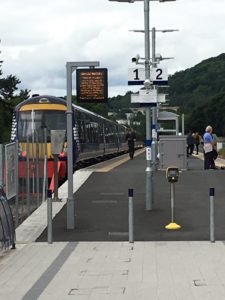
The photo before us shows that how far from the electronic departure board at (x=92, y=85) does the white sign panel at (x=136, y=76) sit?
152 cm

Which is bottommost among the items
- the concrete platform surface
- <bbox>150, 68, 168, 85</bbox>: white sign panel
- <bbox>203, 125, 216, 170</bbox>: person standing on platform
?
the concrete platform surface

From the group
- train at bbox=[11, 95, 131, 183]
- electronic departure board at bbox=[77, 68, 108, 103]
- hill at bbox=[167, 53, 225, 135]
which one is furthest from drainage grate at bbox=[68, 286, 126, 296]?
hill at bbox=[167, 53, 225, 135]

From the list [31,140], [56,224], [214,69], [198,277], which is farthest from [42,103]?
[214,69]

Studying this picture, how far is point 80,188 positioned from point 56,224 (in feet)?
17.5

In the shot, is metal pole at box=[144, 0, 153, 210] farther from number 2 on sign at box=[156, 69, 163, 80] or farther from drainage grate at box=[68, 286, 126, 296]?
drainage grate at box=[68, 286, 126, 296]

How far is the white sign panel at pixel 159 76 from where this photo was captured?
14680 mm

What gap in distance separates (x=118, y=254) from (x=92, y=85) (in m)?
4.28

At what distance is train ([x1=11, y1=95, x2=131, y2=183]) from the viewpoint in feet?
54.9

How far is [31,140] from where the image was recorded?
1611 cm

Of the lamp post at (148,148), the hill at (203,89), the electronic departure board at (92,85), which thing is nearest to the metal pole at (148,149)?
the lamp post at (148,148)

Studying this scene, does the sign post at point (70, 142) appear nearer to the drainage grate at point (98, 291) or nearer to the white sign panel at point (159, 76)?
the white sign panel at point (159, 76)

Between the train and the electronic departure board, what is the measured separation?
2579mm

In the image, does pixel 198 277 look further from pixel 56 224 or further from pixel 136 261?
pixel 56 224

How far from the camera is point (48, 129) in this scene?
2445cm
